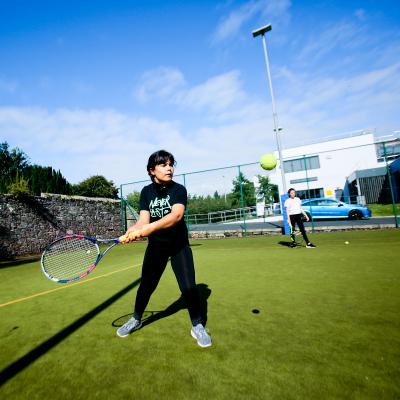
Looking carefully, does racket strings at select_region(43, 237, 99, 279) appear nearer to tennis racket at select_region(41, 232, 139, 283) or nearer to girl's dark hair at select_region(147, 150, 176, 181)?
tennis racket at select_region(41, 232, 139, 283)

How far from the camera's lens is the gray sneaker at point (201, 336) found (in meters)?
2.54

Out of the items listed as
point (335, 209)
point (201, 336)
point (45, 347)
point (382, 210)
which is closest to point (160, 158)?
point (201, 336)

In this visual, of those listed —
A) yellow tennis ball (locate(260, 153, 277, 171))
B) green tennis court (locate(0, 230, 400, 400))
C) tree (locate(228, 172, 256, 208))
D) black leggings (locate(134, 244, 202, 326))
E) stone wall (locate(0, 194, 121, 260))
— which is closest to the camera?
green tennis court (locate(0, 230, 400, 400))

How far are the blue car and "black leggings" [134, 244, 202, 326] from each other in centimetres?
1517

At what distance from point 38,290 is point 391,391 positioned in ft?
19.5

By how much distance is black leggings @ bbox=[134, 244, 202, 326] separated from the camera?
2793 millimetres

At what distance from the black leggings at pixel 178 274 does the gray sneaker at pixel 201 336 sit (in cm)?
7

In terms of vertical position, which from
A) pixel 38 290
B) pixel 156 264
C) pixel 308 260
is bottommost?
pixel 308 260

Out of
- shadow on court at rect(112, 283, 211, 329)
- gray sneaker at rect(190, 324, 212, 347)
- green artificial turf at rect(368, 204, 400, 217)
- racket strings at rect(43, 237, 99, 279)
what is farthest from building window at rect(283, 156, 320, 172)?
gray sneaker at rect(190, 324, 212, 347)

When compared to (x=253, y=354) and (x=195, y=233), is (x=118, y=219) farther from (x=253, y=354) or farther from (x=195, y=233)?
(x=253, y=354)

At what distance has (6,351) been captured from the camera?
275cm

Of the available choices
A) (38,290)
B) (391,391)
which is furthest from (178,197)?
(38,290)

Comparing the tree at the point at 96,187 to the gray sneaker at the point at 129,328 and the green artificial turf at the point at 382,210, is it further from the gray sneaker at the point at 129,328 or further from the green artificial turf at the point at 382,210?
the gray sneaker at the point at 129,328

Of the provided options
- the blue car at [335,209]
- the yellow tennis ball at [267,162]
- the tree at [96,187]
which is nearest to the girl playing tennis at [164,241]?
the yellow tennis ball at [267,162]
